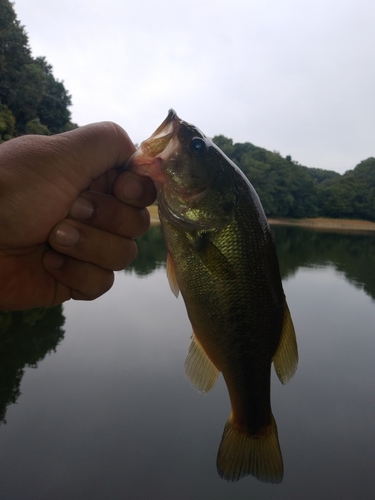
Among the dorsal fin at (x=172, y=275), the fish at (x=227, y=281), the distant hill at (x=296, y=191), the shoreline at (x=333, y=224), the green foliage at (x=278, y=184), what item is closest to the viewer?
the fish at (x=227, y=281)

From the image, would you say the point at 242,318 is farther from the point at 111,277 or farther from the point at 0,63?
the point at 0,63

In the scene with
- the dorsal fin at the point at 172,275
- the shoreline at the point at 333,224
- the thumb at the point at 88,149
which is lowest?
the dorsal fin at the point at 172,275

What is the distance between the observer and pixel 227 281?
201 cm

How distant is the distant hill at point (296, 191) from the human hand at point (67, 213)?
56682 mm

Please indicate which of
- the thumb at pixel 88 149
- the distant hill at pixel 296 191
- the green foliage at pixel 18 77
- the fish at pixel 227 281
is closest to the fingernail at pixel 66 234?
the thumb at pixel 88 149

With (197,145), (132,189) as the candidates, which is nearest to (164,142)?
(197,145)

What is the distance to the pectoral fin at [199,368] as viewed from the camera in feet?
7.02

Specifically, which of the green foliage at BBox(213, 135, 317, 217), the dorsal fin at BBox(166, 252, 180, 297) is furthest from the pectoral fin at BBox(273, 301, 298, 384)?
the green foliage at BBox(213, 135, 317, 217)

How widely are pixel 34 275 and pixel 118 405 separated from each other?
5.59m

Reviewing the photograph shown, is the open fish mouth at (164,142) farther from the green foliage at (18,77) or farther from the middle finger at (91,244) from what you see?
the green foliage at (18,77)

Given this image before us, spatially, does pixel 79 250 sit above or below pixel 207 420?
above

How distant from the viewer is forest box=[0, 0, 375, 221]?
28.7 m

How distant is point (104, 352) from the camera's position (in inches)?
369

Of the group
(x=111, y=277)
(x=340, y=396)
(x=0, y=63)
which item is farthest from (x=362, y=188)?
(x=111, y=277)
